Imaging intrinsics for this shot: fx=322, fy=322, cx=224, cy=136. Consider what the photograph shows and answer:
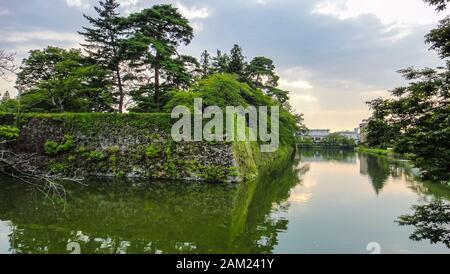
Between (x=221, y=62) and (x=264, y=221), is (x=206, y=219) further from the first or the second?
(x=221, y=62)

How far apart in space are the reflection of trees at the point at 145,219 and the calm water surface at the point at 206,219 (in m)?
0.02

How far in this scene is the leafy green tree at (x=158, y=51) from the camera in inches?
783

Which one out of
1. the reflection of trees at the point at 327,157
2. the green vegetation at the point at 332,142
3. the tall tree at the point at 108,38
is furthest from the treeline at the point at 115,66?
the green vegetation at the point at 332,142

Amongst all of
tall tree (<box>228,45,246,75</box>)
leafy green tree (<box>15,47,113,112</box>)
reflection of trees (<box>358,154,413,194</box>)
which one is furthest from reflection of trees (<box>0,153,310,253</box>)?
tall tree (<box>228,45,246,75</box>)

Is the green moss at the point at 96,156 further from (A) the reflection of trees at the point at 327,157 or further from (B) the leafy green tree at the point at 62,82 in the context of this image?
(A) the reflection of trees at the point at 327,157

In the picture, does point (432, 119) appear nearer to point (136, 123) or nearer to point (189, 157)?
point (189, 157)

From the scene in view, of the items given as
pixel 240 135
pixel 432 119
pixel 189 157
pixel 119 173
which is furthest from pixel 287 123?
pixel 432 119

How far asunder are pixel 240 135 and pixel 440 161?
461 inches

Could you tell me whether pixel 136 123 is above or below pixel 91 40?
below

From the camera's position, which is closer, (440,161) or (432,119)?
(432,119)

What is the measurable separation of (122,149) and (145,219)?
8442 millimetres
